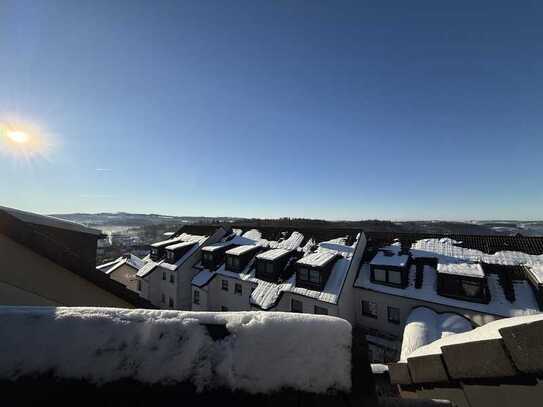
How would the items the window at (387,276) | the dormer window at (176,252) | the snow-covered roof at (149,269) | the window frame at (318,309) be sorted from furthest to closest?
the snow-covered roof at (149,269)
the dormer window at (176,252)
the window at (387,276)
the window frame at (318,309)

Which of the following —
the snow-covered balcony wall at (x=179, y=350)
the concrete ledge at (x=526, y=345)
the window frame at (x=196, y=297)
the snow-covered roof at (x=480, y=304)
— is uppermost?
the snow-covered balcony wall at (x=179, y=350)

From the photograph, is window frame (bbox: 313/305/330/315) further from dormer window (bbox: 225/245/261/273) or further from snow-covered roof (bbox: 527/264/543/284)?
snow-covered roof (bbox: 527/264/543/284)

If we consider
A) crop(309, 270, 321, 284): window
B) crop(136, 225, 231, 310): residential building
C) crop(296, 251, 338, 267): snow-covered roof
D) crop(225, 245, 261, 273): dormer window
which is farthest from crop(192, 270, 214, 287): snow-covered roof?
crop(309, 270, 321, 284): window

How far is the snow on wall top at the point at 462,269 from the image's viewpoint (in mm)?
14930

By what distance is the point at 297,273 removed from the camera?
18359 mm

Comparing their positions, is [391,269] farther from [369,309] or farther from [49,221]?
[49,221]

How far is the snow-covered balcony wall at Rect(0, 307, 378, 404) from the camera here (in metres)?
1.56

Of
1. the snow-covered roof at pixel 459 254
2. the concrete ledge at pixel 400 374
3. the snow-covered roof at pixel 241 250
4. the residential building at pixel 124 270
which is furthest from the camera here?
the residential building at pixel 124 270

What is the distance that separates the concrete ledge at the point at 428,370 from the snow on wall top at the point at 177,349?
255 centimetres

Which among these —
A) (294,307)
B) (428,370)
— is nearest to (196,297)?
(294,307)

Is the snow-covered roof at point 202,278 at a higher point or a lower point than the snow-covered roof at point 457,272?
lower

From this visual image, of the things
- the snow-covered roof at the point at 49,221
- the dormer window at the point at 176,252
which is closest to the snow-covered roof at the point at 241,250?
the dormer window at the point at 176,252

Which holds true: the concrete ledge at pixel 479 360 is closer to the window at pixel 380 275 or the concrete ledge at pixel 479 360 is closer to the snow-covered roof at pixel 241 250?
the window at pixel 380 275

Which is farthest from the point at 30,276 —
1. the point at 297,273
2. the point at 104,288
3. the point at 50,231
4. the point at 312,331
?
the point at 297,273
